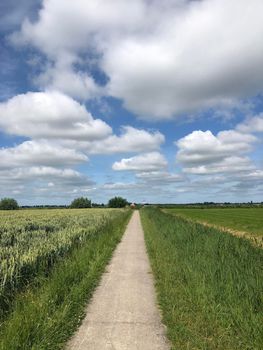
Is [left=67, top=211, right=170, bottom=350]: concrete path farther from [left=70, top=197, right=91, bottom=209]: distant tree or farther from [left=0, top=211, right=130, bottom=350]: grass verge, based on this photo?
[left=70, top=197, right=91, bottom=209]: distant tree

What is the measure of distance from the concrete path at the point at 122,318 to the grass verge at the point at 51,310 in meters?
0.27

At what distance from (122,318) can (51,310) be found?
60.6 inches

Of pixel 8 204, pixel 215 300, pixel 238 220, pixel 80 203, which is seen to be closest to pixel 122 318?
pixel 215 300

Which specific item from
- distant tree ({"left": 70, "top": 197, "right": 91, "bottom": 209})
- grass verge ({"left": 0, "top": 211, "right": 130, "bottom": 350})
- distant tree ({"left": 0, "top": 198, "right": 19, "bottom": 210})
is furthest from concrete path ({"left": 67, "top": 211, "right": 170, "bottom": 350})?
distant tree ({"left": 70, "top": 197, "right": 91, "bottom": 209})

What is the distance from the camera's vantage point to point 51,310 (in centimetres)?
825

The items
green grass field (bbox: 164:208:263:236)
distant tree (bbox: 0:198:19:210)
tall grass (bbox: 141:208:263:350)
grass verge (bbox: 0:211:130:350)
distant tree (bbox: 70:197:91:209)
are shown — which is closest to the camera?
grass verge (bbox: 0:211:130:350)

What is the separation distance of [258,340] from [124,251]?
49.4 ft

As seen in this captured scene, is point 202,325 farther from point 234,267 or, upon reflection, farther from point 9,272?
point 9,272

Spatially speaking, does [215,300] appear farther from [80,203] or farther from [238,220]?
[80,203]

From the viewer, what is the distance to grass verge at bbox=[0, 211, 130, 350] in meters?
6.56

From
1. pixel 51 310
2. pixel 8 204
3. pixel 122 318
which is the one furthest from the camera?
pixel 8 204

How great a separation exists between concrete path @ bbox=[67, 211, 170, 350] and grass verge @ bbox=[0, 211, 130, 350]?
0.27 meters

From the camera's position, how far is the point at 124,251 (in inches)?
829

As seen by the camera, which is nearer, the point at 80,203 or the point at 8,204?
the point at 8,204
